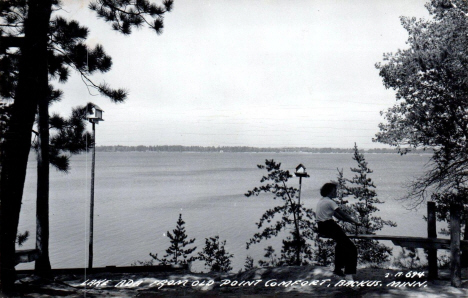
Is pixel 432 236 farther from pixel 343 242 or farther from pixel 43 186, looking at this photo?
pixel 43 186

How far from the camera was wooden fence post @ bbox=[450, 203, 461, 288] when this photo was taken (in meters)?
5.26

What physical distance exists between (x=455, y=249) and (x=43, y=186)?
6.34 m

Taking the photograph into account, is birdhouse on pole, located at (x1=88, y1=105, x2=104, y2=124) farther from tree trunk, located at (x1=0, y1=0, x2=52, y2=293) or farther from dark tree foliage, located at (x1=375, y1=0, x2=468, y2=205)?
dark tree foliage, located at (x1=375, y1=0, x2=468, y2=205)

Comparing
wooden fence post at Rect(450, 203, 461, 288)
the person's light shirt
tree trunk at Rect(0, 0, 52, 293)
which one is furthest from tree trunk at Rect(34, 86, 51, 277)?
wooden fence post at Rect(450, 203, 461, 288)

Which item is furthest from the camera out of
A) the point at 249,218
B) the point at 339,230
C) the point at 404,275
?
the point at 249,218

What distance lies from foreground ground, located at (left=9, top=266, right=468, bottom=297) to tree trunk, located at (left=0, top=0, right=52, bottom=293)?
0.57 meters

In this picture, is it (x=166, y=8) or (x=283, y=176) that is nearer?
(x=166, y=8)

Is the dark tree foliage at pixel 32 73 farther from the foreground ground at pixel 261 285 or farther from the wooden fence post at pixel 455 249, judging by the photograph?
the wooden fence post at pixel 455 249

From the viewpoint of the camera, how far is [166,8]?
23.9 ft

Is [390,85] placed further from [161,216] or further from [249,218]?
[161,216]

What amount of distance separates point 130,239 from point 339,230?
1736cm

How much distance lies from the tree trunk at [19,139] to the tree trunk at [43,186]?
1.35m

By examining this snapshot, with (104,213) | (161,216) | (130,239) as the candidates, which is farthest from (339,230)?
(104,213)

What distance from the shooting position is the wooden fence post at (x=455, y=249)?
5.26 metres
